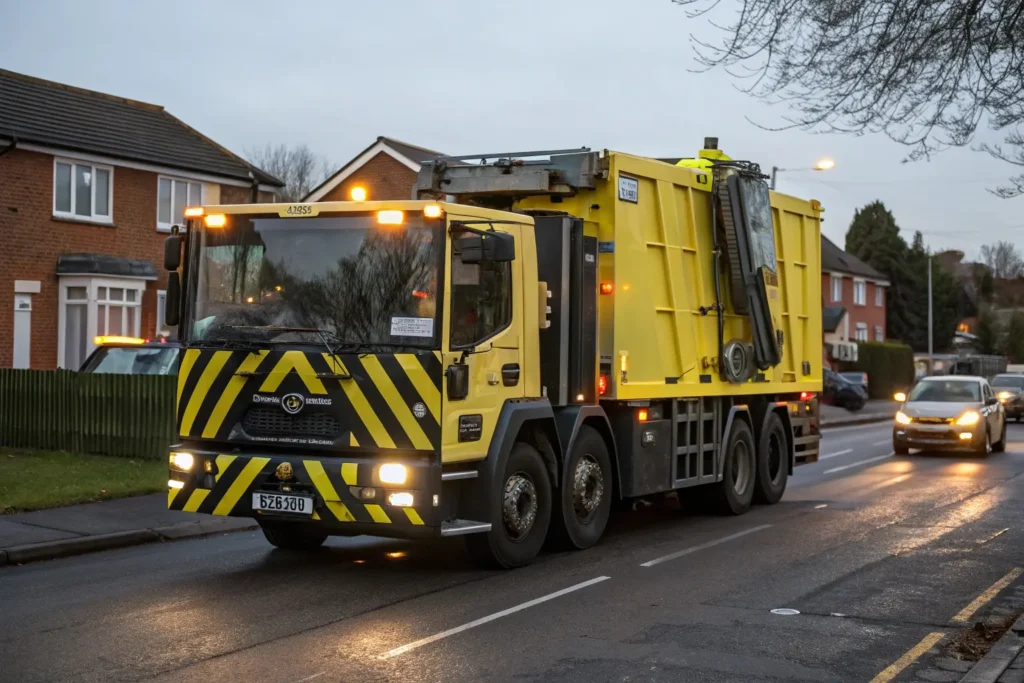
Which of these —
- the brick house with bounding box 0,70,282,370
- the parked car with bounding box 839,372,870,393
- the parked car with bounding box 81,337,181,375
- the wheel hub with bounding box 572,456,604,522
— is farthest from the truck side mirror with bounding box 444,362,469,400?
the parked car with bounding box 839,372,870,393

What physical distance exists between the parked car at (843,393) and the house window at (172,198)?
2283cm

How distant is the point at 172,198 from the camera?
29562 mm

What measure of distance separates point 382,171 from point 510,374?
1268 inches

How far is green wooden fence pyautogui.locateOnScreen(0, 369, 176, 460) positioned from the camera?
1598 cm

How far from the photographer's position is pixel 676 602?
862 cm

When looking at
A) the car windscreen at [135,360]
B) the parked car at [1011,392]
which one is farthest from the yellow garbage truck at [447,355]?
the parked car at [1011,392]

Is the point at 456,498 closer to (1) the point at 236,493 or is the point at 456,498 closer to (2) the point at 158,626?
(1) the point at 236,493

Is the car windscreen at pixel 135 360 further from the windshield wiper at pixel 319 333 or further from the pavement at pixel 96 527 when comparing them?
the windshield wiper at pixel 319 333

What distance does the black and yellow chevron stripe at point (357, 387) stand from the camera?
8.73 metres

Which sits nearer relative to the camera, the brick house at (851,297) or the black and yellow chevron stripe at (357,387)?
the black and yellow chevron stripe at (357,387)

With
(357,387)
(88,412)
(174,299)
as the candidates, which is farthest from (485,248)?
(88,412)

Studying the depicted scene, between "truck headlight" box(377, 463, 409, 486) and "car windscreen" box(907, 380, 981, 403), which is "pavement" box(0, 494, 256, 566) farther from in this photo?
"car windscreen" box(907, 380, 981, 403)

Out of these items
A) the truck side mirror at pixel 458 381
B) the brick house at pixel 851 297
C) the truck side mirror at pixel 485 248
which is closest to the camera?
the truck side mirror at pixel 458 381

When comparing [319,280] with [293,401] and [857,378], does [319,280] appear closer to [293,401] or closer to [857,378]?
[293,401]
